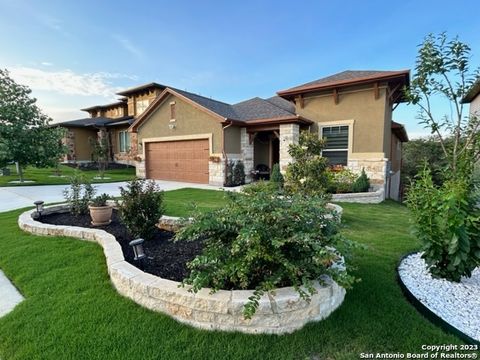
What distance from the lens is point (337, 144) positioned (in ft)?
37.3

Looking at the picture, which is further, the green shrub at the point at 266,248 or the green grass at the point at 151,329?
the green shrub at the point at 266,248

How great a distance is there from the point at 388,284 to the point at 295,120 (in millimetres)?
9040

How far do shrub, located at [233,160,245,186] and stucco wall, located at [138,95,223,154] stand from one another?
1217 millimetres

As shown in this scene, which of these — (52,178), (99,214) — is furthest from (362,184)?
(52,178)

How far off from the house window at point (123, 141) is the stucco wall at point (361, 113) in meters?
16.0

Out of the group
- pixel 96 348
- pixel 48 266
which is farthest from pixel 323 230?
pixel 48 266

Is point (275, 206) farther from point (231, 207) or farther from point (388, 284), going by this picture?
point (388, 284)

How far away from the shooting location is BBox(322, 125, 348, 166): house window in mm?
11172

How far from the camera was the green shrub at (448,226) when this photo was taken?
266 cm

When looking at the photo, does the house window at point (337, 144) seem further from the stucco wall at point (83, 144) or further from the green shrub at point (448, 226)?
the stucco wall at point (83, 144)

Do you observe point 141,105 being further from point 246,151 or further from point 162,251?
point 162,251

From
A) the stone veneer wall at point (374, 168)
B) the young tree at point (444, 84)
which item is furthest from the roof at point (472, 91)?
→ the stone veneer wall at point (374, 168)

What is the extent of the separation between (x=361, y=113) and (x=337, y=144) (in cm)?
161

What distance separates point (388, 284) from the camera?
296 cm
